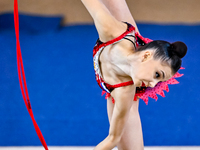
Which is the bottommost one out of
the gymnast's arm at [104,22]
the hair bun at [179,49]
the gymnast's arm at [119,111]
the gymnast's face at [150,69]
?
the gymnast's arm at [119,111]

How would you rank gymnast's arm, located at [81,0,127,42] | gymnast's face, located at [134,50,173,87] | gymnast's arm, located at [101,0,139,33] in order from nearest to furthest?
gymnast's face, located at [134,50,173,87] → gymnast's arm, located at [81,0,127,42] → gymnast's arm, located at [101,0,139,33]

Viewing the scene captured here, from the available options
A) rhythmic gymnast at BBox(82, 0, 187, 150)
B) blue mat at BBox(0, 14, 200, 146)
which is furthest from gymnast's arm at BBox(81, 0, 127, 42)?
blue mat at BBox(0, 14, 200, 146)

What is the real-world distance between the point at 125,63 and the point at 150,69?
161 millimetres

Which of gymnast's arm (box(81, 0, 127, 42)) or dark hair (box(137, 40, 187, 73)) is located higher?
gymnast's arm (box(81, 0, 127, 42))

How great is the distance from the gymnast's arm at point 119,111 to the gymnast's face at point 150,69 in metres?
0.17

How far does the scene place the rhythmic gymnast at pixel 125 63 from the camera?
3.98 ft

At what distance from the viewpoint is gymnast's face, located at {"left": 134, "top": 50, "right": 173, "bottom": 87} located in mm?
1199

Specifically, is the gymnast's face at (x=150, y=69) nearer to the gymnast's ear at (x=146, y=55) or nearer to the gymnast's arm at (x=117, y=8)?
the gymnast's ear at (x=146, y=55)

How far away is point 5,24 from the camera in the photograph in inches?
132

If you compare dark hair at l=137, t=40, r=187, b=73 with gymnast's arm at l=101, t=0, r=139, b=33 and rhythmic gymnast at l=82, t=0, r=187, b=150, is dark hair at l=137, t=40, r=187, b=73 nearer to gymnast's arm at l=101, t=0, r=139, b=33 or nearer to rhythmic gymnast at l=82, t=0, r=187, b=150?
rhythmic gymnast at l=82, t=0, r=187, b=150

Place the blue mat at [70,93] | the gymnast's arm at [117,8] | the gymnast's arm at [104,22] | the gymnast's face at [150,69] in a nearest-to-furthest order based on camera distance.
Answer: the gymnast's face at [150,69] < the gymnast's arm at [104,22] < the gymnast's arm at [117,8] < the blue mat at [70,93]

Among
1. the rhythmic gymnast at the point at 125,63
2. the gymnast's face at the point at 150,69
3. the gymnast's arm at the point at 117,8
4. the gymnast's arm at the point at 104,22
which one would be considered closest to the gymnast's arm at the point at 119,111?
the rhythmic gymnast at the point at 125,63

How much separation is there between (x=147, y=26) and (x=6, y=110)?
6.26 feet

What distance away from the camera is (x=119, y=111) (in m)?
1.42
